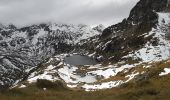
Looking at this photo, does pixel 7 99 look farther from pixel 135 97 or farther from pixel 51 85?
pixel 51 85

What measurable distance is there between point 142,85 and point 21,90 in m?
15.0

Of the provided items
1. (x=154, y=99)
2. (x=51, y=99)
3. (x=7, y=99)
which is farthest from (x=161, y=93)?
(x=7, y=99)

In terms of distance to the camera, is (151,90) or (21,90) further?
(21,90)

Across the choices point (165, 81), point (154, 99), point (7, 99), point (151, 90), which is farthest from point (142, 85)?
point (7, 99)

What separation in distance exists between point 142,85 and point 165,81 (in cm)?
295

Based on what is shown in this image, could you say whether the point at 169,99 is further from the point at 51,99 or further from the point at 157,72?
the point at 157,72

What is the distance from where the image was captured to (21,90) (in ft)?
139

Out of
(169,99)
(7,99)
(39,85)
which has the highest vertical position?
(39,85)

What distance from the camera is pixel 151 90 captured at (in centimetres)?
3756

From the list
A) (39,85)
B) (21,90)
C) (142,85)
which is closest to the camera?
(21,90)

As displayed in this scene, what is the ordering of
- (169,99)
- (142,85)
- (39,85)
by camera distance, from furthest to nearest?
(39,85) < (142,85) < (169,99)

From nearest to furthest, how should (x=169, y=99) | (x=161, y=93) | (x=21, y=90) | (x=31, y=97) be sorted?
(x=169, y=99), (x=161, y=93), (x=31, y=97), (x=21, y=90)

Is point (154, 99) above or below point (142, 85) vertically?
below

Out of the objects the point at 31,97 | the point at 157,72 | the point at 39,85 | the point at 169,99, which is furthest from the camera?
the point at 157,72
